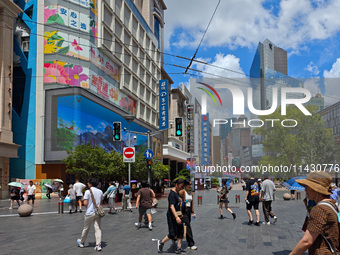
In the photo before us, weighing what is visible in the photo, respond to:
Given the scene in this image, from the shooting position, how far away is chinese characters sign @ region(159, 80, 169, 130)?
59469mm

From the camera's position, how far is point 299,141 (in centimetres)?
910

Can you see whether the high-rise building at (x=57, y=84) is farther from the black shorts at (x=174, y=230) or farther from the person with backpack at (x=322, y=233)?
the person with backpack at (x=322, y=233)

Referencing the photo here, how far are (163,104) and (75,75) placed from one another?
26.3 meters

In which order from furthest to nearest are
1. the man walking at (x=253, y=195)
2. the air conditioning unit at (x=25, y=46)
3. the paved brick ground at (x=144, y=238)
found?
the air conditioning unit at (x=25, y=46) → the man walking at (x=253, y=195) → the paved brick ground at (x=144, y=238)

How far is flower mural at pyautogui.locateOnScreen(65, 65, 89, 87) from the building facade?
17.1 ft

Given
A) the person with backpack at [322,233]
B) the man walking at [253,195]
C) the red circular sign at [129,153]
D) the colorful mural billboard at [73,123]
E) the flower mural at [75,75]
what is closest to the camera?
the person with backpack at [322,233]

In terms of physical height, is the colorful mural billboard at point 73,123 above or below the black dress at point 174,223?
above

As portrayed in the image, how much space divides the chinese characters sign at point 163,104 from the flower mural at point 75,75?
84.5 ft

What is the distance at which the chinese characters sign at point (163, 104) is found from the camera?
59.5 meters

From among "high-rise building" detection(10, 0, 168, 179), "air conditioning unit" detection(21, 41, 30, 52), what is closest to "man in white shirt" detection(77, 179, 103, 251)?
"high-rise building" detection(10, 0, 168, 179)

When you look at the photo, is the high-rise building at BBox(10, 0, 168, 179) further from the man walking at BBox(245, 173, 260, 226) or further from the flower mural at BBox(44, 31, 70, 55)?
the man walking at BBox(245, 173, 260, 226)

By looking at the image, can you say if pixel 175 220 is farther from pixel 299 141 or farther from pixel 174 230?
pixel 299 141

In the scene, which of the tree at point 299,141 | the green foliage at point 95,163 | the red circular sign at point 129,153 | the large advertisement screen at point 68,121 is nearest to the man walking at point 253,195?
the tree at point 299,141

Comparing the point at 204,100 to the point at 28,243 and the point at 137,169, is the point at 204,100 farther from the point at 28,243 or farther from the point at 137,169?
the point at 137,169
